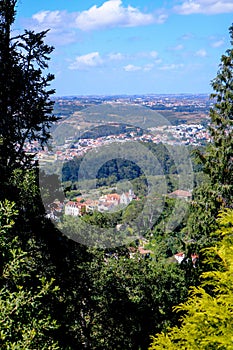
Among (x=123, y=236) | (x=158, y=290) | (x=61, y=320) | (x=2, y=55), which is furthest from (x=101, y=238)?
(x=2, y=55)

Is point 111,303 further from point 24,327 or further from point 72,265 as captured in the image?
point 24,327

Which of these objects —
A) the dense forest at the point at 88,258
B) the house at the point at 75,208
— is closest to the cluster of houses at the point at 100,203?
the house at the point at 75,208

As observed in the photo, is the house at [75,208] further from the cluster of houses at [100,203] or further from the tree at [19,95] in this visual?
the tree at [19,95]

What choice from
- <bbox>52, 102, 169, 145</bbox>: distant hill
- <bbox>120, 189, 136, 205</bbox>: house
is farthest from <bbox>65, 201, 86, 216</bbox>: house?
<bbox>52, 102, 169, 145</bbox>: distant hill

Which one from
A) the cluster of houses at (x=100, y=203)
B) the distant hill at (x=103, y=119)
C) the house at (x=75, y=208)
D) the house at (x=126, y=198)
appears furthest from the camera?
the house at (x=126, y=198)

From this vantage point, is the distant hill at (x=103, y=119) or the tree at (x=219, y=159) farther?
the distant hill at (x=103, y=119)

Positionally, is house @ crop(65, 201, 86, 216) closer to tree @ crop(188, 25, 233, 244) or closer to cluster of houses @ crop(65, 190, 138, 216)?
cluster of houses @ crop(65, 190, 138, 216)

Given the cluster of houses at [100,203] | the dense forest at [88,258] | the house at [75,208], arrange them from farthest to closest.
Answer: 1. the cluster of houses at [100,203]
2. the house at [75,208]
3. the dense forest at [88,258]
